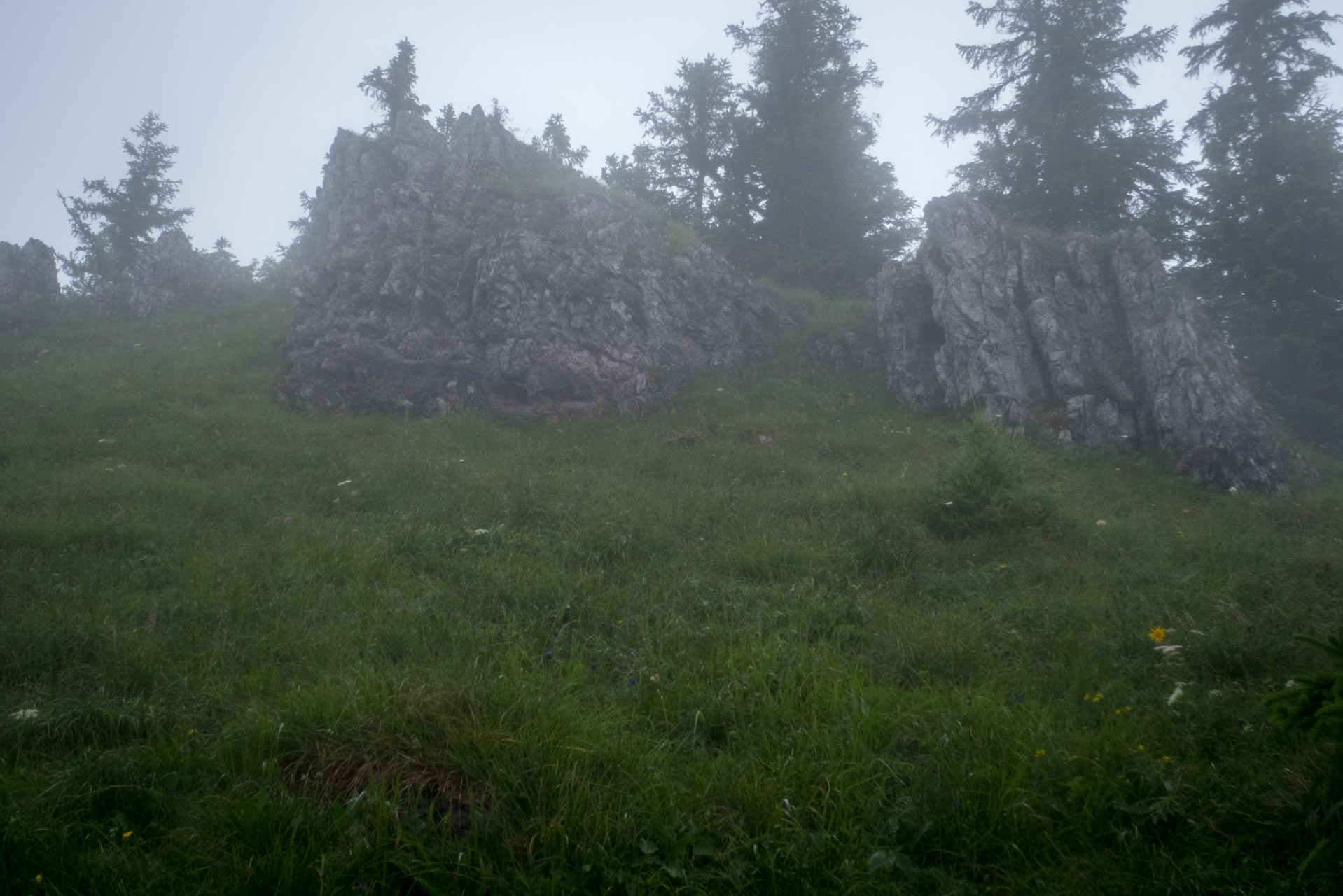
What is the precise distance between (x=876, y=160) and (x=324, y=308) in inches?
635

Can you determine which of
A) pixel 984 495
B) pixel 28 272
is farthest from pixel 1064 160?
pixel 28 272

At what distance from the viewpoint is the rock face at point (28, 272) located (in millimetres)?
20281

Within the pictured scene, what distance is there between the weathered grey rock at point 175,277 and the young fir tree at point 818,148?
1743 cm

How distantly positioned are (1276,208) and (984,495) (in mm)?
13596

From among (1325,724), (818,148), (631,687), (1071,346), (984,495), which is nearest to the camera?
(1325,724)

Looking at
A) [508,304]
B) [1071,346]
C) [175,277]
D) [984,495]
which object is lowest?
[984,495]

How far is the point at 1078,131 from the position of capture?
1623 cm

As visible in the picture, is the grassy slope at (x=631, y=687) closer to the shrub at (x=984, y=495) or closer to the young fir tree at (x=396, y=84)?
the shrub at (x=984, y=495)

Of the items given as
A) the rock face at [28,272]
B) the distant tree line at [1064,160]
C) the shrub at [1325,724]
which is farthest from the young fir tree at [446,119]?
the shrub at [1325,724]

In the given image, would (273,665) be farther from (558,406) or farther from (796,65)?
(796,65)

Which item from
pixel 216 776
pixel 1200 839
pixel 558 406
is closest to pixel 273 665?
pixel 216 776

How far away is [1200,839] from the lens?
8.85 ft

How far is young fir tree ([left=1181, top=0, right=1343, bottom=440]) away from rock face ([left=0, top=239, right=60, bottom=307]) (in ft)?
104

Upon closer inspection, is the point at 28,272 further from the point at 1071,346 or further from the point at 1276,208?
the point at 1276,208
